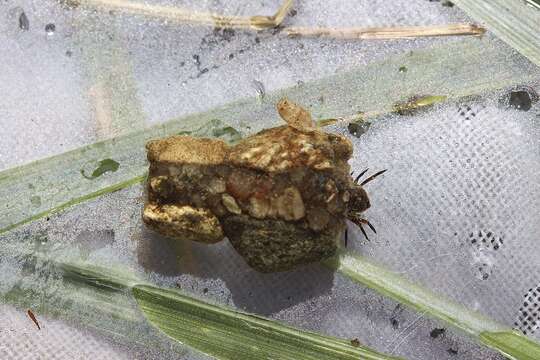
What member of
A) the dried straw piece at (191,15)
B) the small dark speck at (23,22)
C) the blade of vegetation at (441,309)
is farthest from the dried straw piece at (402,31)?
the small dark speck at (23,22)

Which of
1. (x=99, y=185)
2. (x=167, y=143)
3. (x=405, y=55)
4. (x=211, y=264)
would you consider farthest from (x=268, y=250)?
(x=405, y=55)

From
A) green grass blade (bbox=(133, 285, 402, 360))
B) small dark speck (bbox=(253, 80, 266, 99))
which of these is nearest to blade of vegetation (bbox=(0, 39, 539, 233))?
small dark speck (bbox=(253, 80, 266, 99))

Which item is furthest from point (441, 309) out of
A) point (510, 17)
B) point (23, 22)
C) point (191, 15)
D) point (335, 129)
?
point (23, 22)

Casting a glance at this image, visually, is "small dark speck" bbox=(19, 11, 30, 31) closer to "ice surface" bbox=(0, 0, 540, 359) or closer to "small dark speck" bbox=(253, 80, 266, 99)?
"ice surface" bbox=(0, 0, 540, 359)

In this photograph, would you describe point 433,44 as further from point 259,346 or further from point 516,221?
point 259,346

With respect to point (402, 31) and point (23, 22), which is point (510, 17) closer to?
point (402, 31)
